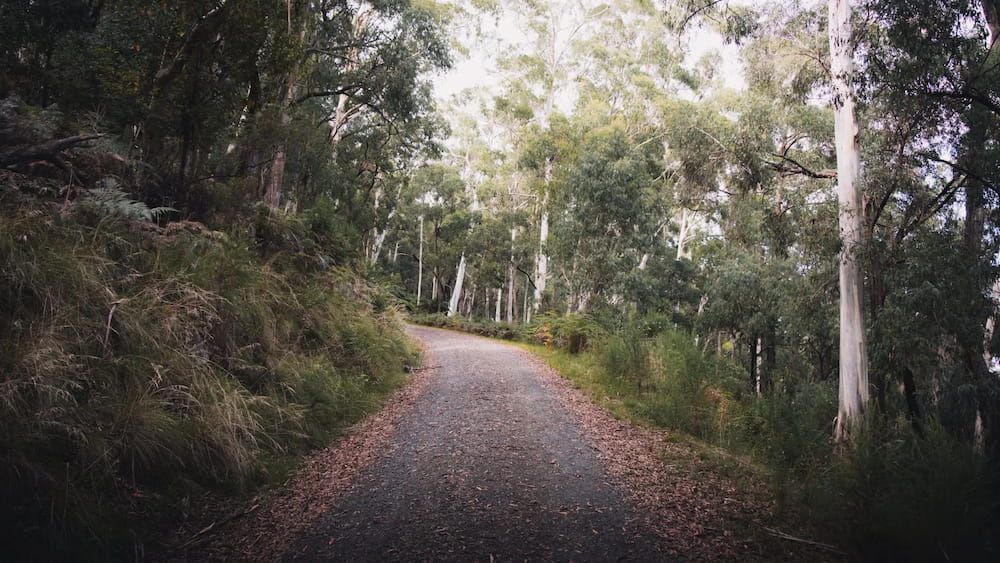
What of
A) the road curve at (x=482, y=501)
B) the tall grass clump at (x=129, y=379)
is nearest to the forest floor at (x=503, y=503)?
the road curve at (x=482, y=501)

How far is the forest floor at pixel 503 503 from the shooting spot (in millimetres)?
3672

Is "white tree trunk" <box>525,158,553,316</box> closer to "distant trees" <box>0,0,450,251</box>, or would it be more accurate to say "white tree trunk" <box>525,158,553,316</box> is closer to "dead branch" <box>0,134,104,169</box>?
"distant trees" <box>0,0,450,251</box>

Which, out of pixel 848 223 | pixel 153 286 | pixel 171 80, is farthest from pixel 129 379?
pixel 848 223

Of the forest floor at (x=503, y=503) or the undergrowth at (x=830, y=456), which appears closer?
the undergrowth at (x=830, y=456)

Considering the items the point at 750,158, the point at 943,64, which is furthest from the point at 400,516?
the point at 750,158

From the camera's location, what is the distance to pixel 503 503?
14.6ft

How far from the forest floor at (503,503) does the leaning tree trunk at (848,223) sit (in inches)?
133

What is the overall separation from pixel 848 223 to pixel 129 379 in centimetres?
978

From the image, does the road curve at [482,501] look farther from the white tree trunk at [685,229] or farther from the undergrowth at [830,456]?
the white tree trunk at [685,229]

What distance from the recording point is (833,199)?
10.9 metres

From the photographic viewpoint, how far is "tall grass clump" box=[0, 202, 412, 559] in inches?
123

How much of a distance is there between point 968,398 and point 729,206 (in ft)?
48.3

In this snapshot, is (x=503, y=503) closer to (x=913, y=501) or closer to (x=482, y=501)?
(x=482, y=501)

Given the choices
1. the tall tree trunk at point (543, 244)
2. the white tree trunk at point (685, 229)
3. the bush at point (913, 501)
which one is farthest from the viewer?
the white tree trunk at point (685, 229)
